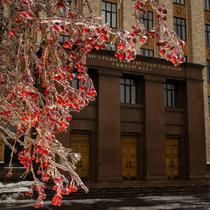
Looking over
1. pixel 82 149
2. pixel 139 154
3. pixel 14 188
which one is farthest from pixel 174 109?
pixel 14 188

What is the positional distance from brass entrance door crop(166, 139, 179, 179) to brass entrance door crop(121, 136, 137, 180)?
278 cm

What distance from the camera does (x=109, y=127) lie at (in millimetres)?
20438

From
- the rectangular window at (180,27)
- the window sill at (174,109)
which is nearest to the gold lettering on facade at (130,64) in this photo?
the window sill at (174,109)

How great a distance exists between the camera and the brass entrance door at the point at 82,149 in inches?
804

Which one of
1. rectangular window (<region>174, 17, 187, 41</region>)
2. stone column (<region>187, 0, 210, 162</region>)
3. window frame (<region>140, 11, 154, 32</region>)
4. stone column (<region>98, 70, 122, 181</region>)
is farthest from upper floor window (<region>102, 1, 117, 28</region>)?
stone column (<region>187, 0, 210, 162</region>)

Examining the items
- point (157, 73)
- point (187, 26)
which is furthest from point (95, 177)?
point (187, 26)

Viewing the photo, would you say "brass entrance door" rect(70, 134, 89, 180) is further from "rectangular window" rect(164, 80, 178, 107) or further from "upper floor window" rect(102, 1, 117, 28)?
"upper floor window" rect(102, 1, 117, 28)

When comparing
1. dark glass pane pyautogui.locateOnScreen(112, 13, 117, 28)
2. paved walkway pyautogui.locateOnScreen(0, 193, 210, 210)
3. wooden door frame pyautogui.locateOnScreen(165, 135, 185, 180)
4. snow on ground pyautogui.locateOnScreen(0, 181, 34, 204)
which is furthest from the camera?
dark glass pane pyautogui.locateOnScreen(112, 13, 117, 28)

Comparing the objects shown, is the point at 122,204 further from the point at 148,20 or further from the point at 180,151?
the point at 148,20

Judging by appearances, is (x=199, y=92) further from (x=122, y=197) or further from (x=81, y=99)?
(x=81, y=99)

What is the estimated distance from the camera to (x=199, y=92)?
947 inches

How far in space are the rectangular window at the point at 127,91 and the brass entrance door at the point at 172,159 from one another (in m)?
4.25

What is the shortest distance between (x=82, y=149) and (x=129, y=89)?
5.75 m

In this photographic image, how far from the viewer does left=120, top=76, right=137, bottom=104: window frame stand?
22673 mm
